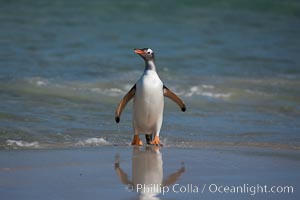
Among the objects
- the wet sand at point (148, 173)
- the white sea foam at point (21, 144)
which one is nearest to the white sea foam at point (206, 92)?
the wet sand at point (148, 173)

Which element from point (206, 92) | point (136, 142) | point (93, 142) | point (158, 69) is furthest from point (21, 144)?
point (158, 69)

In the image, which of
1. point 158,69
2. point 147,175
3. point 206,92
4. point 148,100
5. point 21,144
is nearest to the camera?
Answer: point 147,175

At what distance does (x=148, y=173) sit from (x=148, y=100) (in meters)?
2.02

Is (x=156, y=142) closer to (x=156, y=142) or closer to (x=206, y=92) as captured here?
(x=156, y=142)

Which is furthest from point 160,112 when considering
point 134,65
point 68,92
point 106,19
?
point 106,19

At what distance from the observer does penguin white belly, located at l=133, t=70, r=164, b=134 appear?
8.44m

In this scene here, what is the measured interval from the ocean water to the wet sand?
2.28ft

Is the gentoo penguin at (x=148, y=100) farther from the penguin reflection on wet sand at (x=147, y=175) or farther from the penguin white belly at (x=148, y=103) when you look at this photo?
the penguin reflection on wet sand at (x=147, y=175)

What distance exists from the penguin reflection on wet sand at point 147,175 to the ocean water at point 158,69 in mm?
1099

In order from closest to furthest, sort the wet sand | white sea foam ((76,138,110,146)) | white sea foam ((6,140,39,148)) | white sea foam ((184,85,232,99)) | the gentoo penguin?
the wet sand < white sea foam ((6,140,39,148)) < white sea foam ((76,138,110,146)) < the gentoo penguin < white sea foam ((184,85,232,99))

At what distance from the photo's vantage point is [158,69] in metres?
16.8

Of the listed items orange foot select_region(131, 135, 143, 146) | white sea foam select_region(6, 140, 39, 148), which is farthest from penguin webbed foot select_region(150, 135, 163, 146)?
white sea foam select_region(6, 140, 39, 148)

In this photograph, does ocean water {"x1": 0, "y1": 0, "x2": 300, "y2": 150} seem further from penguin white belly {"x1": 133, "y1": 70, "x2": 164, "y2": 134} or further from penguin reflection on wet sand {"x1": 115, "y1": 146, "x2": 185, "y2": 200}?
penguin reflection on wet sand {"x1": 115, "y1": 146, "x2": 185, "y2": 200}

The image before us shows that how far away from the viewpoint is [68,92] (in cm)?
1248
